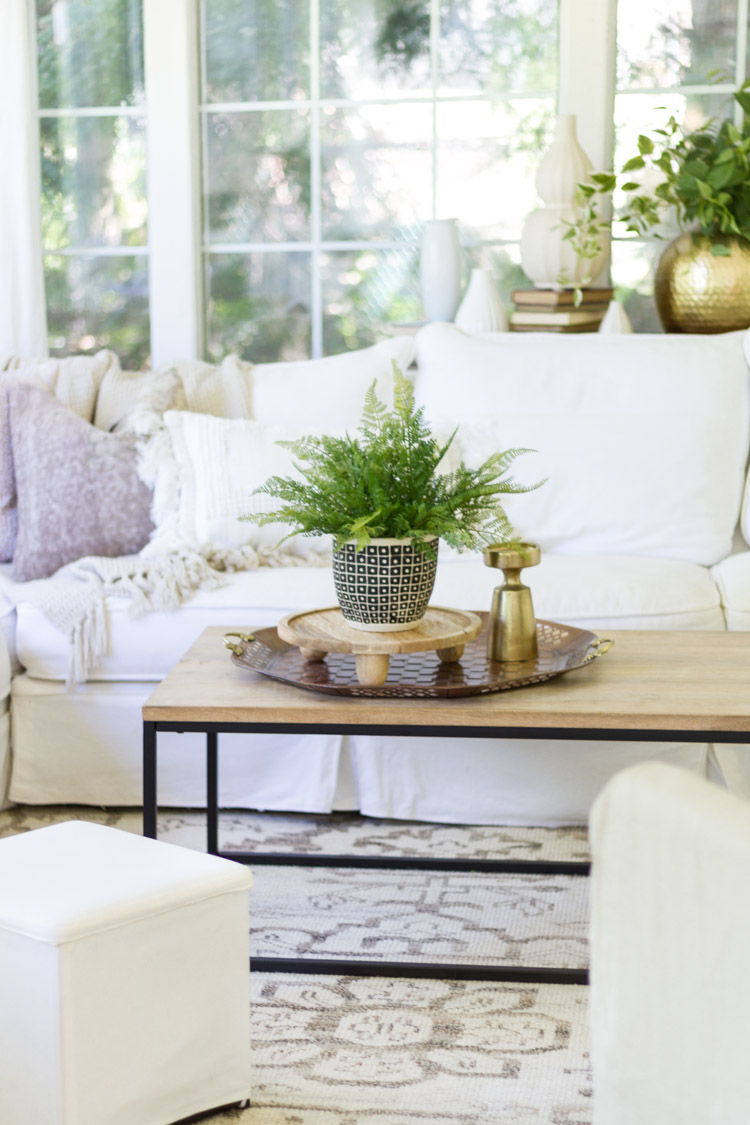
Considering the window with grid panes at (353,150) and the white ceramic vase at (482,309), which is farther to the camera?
the window with grid panes at (353,150)

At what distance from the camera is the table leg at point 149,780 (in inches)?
75.4

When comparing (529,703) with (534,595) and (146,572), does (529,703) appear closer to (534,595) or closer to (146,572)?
(534,595)

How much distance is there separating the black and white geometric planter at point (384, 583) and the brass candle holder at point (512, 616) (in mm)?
140

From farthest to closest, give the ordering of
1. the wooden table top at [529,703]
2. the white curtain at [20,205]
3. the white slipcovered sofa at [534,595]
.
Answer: the white curtain at [20,205]
the white slipcovered sofa at [534,595]
the wooden table top at [529,703]

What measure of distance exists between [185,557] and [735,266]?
1.59m

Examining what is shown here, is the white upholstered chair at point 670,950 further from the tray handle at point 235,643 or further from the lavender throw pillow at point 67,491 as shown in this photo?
the lavender throw pillow at point 67,491

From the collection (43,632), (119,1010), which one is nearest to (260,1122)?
(119,1010)

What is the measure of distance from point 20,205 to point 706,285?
193 cm

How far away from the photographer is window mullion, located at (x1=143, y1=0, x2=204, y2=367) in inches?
142

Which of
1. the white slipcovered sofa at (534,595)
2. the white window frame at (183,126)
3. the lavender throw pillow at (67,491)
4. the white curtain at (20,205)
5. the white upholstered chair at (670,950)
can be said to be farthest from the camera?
the white curtain at (20,205)

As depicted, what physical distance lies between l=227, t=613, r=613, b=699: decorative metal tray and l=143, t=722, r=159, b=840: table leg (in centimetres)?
21

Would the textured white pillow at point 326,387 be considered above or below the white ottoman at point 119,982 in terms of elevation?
above

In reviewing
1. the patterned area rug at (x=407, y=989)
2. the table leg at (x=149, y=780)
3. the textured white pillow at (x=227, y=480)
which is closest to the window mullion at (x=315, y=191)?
the textured white pillow at (x=227, y=480)

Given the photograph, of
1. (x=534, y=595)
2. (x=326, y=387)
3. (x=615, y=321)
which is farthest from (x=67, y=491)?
(x=615, y=321)
